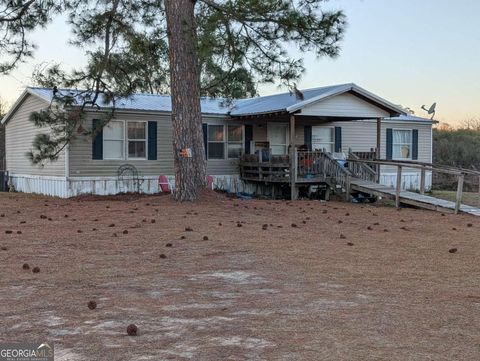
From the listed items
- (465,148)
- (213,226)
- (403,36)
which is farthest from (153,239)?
(465,148)

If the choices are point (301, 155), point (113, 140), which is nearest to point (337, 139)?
point (301, 155)

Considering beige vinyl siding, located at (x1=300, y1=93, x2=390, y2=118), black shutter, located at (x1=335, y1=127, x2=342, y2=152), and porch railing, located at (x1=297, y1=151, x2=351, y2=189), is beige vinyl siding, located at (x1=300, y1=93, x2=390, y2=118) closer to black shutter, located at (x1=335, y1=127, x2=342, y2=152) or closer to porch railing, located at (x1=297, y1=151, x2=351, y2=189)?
porch railing, located at (x1=297, y1=151, x2=351, y2=189)

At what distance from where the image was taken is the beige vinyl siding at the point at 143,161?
656 inches

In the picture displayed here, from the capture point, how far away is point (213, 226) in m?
9.29

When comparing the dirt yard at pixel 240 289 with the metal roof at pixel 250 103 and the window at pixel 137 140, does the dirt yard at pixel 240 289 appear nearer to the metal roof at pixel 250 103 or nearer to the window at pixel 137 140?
the metal roof at pixel 250 103

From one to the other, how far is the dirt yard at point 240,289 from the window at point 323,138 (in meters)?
10.9

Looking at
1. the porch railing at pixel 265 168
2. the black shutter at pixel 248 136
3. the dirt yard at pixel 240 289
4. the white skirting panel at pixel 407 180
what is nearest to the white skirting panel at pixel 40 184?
the porch railing at pixel 265 168

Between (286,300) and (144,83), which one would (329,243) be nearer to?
(286,300)

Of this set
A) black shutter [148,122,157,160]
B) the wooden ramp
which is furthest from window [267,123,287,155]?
the wooden ramp

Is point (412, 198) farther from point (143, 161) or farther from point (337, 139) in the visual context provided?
point (143, 161)

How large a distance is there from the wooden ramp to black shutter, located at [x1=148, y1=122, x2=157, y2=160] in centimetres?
622

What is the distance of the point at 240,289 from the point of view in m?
5.20

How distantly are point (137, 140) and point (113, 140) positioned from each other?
778 millimetres

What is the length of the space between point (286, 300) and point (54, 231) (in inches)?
203
